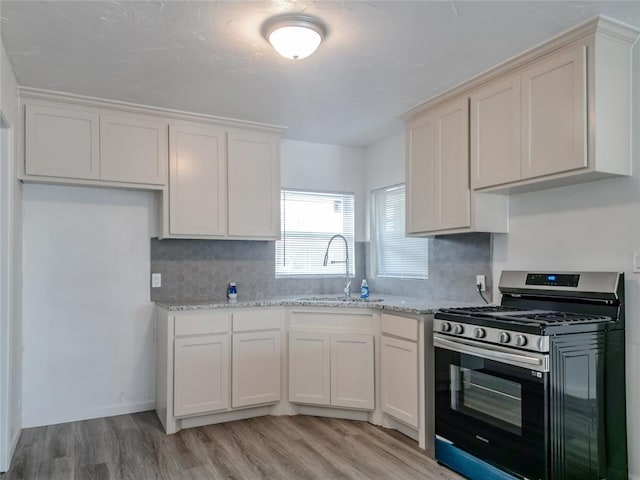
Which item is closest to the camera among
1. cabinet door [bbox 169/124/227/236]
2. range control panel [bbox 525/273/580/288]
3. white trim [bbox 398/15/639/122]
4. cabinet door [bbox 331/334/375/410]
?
white trim [bbox 398/15/639/122]

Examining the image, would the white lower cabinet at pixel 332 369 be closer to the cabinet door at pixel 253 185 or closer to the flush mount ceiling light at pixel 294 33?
the cabinet door at pixel 253 185

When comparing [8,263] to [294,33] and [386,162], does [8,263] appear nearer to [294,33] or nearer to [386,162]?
[294,33]

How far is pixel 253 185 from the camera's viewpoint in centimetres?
407

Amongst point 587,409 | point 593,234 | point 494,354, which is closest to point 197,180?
point 494,354

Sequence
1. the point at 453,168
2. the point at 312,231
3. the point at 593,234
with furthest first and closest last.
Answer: the point at 312,231, the point at 453,168, the point at 593,234

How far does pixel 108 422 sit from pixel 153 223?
158cm

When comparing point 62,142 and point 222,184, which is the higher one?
point 62,142

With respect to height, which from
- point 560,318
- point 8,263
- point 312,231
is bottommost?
point 560,318

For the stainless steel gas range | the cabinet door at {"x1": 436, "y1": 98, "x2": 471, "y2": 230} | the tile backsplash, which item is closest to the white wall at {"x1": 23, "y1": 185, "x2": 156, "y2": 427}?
the tile backsplash

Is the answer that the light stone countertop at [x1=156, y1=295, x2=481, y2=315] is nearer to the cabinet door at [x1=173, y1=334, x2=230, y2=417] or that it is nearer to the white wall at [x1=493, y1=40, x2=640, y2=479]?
the cabinet door at [x1=173, y1=334, x2=230, y2=417]

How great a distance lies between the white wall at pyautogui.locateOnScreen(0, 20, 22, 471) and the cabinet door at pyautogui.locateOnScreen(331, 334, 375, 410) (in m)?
2.12

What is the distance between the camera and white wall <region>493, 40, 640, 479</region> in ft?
8.13

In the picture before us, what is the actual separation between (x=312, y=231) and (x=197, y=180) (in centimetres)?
133

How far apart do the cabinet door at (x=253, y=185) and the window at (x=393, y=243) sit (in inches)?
44.5
